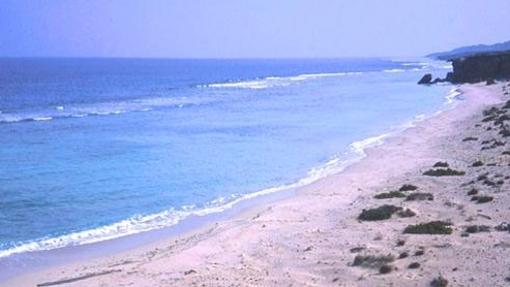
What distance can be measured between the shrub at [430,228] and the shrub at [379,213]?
178 centimetres

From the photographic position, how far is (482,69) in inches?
4001

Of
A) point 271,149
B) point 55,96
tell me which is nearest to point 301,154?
point 271,149

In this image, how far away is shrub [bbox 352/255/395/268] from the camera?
13805 mm

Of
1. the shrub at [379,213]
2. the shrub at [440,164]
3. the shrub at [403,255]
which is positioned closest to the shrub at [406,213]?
the shrub at [379,213]

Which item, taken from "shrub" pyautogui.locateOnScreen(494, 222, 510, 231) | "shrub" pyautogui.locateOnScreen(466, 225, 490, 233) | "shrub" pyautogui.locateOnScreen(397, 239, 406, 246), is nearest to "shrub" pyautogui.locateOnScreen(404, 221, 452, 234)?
"shrub" pyautogui.locateOnScreen(466, 225, 490, 233)

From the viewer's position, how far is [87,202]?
2403 cm

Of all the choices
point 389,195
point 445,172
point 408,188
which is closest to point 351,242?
point 389,195

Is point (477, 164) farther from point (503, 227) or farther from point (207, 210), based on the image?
point (207, 210)

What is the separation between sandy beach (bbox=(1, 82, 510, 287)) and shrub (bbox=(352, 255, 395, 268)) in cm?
2

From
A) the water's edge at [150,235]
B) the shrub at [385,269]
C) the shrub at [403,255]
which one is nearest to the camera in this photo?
the shrub at [385,269]

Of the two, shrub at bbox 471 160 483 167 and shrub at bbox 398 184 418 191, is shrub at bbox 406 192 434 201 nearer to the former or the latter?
shrub at bbox 398 184 418 191

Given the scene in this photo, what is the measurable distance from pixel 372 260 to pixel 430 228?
2969mm

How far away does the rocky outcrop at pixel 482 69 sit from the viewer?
98.4 metres

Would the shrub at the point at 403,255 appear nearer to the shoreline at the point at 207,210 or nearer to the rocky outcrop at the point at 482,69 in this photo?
the shoreline at the point at 207,210
